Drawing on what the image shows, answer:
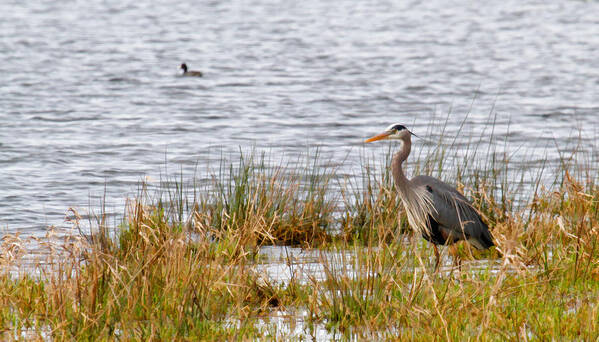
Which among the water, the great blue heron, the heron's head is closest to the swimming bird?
the water

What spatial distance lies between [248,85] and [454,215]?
14.4m

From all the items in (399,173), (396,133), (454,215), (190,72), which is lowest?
(454,215)

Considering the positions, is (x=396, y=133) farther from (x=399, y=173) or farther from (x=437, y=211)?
(x=437, y=211)

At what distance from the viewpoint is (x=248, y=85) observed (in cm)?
2116

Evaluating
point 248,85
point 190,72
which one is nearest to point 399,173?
point 248,85

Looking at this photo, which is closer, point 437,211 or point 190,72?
point 437,211

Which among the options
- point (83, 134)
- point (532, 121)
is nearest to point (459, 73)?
point (532, 121)

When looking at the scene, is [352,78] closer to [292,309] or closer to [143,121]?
[143,121]

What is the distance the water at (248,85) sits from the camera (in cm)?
1291

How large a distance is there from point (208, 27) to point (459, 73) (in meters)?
13.2

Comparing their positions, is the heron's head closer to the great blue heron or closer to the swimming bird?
the great blue heron

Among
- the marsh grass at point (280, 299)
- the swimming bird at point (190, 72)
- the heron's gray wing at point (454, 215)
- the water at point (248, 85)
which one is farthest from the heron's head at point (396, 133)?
the swimming bird at point (190, 72)

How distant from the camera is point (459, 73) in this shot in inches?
906

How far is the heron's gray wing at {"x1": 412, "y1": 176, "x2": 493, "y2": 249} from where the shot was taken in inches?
281
